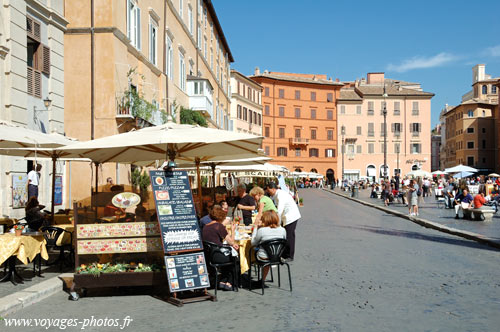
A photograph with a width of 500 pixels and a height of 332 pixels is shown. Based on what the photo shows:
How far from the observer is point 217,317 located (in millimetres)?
6469

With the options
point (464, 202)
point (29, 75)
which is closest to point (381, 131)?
point (464, 202)

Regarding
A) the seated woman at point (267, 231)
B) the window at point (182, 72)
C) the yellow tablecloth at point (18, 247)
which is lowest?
the yellow tablecloth at point (18, 247)

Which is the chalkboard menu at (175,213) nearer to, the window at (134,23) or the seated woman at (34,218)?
the seated woman at (34,218)

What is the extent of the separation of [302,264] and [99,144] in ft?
14.6

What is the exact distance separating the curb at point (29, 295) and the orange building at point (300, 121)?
79385 mm

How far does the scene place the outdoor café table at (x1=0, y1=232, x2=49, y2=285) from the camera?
8.16 metres

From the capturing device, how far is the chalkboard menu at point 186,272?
7418 millimetres

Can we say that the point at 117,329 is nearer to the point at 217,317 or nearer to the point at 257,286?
the point at 217,317

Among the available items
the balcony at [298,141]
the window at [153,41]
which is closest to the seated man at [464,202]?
the window at [153,41]

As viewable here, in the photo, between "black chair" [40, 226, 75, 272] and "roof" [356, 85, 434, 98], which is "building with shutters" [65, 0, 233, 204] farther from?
"roof" [356, 85, 434, 98]

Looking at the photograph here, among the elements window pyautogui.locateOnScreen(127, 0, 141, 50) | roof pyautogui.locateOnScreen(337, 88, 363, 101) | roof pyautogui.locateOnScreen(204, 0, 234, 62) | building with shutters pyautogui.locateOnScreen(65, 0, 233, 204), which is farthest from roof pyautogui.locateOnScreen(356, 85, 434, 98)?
window pyautogui.locateOnScreen(127, 0, 141, 50)

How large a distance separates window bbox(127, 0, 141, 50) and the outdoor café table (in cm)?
1593

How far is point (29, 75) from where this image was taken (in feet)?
55.5

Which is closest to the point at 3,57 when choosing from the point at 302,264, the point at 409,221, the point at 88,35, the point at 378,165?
the point at 88,35
